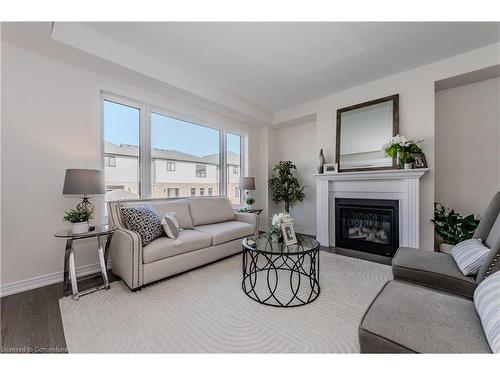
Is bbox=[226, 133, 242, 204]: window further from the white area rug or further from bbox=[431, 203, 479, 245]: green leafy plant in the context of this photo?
bbox=[431, 203, 479, 245]: green leafy plant

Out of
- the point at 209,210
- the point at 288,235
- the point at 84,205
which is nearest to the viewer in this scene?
the point at 288,235

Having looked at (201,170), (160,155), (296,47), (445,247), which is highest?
(296,47)

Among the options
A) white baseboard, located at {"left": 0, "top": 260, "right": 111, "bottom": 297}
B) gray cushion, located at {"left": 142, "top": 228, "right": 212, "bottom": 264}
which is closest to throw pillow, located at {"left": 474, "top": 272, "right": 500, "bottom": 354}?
gray cushion, located at {"left": 142, "top": 228, "right": 212, "bottom": 264}

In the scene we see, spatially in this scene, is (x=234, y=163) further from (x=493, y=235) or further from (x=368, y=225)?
(x=493, y=235)

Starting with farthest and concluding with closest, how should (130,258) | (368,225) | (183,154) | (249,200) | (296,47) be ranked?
(249,200) → (183,154) → (368,225) → (296,47) → (130,258)

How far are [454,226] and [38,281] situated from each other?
485 cm

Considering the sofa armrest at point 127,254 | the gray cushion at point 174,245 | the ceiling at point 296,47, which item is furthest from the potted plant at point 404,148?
the sofa armrest at point 127,254

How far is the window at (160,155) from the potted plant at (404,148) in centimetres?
288

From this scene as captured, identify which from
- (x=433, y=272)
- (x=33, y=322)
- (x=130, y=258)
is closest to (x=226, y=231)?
(x=130, y=258)

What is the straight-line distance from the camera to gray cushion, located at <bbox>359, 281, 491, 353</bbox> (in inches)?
35.4

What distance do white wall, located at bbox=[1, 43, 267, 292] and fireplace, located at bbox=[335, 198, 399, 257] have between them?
11.7ft

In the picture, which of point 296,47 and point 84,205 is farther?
point 296,47

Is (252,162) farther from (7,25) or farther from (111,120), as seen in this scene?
(7,25)

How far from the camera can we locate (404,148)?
2934 millimetres
